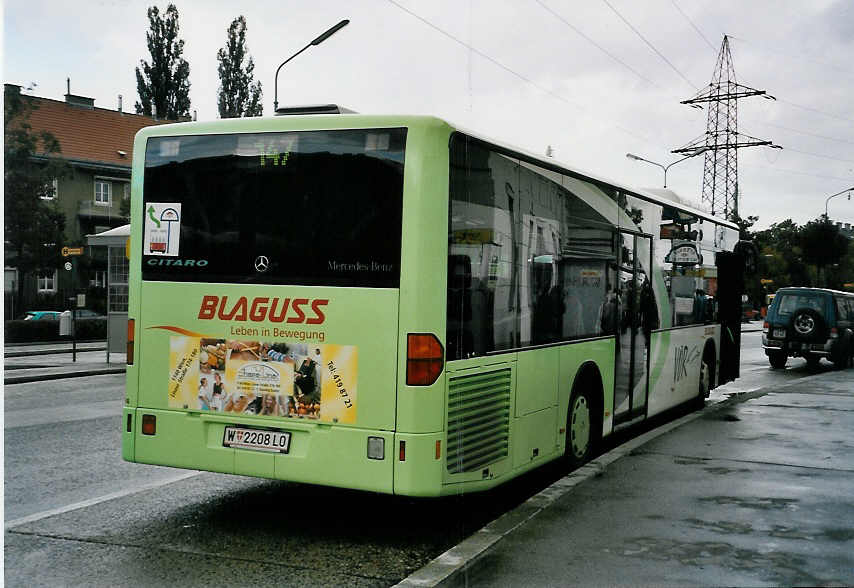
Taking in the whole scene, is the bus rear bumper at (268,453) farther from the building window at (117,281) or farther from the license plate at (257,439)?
the building window at (117,281)

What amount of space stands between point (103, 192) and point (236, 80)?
12188mm

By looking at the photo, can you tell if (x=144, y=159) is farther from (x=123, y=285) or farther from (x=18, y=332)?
(x=18, y=332)

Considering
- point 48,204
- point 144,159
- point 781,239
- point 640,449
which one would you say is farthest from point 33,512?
point 781,239

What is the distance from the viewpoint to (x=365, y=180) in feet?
20.6

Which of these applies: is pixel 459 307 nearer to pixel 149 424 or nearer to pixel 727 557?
pixel 727 557

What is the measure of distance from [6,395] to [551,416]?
37.3 feet

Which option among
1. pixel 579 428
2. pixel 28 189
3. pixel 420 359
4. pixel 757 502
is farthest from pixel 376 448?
pixel 28 189

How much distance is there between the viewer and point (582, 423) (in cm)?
890

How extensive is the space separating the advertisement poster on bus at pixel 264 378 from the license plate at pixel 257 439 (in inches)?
4.8

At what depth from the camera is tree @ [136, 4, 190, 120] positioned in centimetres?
5062

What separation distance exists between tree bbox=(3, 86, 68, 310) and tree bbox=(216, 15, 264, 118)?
1035cm

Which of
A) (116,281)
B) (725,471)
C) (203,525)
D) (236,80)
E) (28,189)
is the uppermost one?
(236,80)

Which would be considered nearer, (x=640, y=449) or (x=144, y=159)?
(x=144, y=159)

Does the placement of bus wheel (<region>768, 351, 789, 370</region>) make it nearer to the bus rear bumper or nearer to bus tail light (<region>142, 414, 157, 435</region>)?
the bus rear bumper
